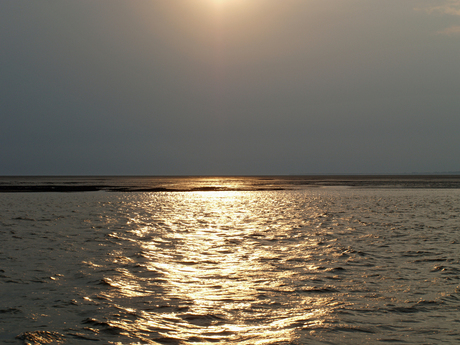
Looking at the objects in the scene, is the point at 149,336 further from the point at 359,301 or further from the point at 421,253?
the point at 421,253

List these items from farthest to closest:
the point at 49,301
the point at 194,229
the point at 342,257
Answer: the point at 194,229 → the point at 342,257 → the point at 49,301

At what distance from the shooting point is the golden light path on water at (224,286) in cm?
772

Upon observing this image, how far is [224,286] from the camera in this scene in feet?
34.9

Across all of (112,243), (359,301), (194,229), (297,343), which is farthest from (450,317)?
(194,229)

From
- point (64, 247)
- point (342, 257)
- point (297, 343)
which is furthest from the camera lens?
point (64, 247)

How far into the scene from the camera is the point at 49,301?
937cm

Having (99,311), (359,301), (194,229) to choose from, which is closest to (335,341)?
(359,301)

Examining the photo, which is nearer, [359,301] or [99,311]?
[99,311]

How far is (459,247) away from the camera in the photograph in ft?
54.1

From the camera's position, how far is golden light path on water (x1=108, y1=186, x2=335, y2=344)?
7.72 meters

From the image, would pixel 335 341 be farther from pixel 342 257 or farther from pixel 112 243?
pixel 112 243

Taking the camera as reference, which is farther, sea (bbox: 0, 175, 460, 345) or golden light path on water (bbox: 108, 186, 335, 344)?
golden light path on water (bbox: 108, 186, 335, 344)

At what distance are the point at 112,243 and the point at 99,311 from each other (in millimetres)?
9018

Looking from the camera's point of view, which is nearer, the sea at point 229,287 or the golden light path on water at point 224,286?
the sea at point 229,287
